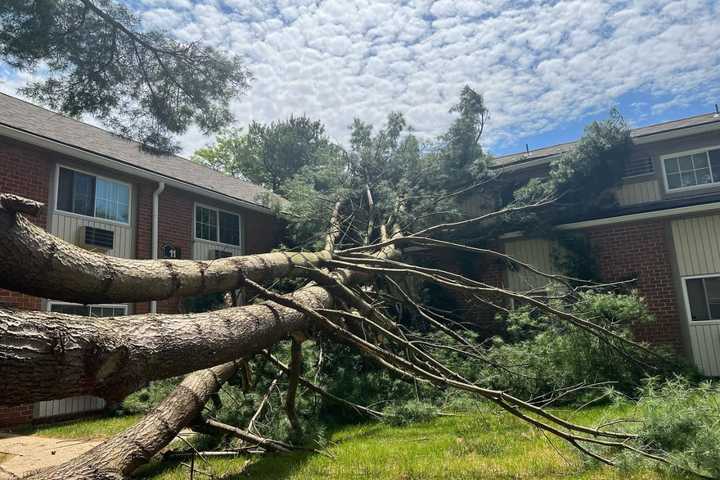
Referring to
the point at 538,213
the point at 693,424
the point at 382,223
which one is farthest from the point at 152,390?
the point at 538,213

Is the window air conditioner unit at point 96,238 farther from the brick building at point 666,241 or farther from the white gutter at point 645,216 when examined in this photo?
the white gutter at point 645,216

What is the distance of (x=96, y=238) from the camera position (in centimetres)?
→ 1039

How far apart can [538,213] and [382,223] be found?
4.06m

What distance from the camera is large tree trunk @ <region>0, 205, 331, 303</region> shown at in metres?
2.36

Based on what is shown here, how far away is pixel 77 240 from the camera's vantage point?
10.1 meters

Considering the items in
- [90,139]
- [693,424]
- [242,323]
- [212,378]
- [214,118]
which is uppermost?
[90,139]

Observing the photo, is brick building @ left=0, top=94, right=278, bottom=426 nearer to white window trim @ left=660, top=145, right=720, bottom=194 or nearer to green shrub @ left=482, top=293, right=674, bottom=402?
green shrub @ left=482, top=293, right=674, bottom=402

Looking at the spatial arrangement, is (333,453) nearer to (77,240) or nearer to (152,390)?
(152,390)

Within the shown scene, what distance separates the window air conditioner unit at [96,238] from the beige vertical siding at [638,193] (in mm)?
12317

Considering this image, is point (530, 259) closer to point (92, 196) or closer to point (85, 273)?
point (92, 196)

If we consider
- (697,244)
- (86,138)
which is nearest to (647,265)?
(697,244)

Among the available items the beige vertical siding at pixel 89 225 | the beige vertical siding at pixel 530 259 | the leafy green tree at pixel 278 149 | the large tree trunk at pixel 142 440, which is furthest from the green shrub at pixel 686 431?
the leafy green tree at pixel 278 149

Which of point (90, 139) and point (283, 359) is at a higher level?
point (90, 139)

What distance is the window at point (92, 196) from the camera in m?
9.98
